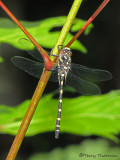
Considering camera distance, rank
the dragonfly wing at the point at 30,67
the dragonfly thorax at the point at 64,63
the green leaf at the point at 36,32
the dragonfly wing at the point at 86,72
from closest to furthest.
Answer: the green leaf at the point at 36,32
the dragonfly thorax at the point at 64,63
the dragonfly wing at the point at 30,67
the dragonfly wing at the point at 86,72

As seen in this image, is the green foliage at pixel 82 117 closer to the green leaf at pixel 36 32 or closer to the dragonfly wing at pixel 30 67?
the dragonfly wing at pixel 30 67

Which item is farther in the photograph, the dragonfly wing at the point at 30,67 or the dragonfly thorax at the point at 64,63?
the dragonfly wing at the point at 30,67

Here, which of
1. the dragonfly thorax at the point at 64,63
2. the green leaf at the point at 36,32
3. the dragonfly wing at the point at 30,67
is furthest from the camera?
the dragonfly wing at the point at 30,67

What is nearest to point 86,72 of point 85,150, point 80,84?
point 80,84

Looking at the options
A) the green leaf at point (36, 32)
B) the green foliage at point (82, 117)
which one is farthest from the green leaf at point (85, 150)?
the green leaf at point (36, 32)

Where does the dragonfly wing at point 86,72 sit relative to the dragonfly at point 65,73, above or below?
above

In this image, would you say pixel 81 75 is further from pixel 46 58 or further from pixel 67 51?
pixel 46 58

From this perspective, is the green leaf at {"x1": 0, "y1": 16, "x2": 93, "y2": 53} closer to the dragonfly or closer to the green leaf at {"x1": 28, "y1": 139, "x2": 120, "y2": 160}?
the dragonfly

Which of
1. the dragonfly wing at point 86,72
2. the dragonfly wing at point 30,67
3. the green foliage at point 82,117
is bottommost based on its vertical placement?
the green foliage at point 82,117

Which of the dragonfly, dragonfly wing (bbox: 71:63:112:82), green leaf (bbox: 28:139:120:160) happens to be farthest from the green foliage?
green leaf (bbox: 28:139:120:160)
